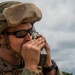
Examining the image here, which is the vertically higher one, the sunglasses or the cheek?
the sunglasses

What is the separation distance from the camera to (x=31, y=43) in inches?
311

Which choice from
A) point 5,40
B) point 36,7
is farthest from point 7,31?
point 36,7

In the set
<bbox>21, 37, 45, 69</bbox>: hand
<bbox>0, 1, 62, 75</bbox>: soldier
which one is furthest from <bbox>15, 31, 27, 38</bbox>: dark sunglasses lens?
<bbox>21, 37, 45, 69</bbox>: hand

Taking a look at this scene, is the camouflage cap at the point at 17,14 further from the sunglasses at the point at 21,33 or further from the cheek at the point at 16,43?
the cheek at the point at 16,43

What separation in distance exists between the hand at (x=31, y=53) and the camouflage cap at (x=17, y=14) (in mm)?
555

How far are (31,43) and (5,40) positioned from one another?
723 millimetres

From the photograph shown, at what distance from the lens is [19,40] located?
8.22m

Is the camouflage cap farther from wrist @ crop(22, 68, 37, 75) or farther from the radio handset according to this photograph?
wrist @ crop(22, 68, 37, 75)

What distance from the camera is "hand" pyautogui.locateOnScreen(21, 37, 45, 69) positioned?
7.85 meters

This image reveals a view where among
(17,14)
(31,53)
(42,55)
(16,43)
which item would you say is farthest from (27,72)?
(17,14)

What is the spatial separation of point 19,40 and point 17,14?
531mm

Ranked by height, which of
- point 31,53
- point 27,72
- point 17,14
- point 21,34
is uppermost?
point 17,14

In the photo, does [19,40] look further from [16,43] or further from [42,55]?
[42,55]

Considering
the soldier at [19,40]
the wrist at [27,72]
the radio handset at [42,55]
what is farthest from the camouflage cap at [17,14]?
the wrist at [27,72]
